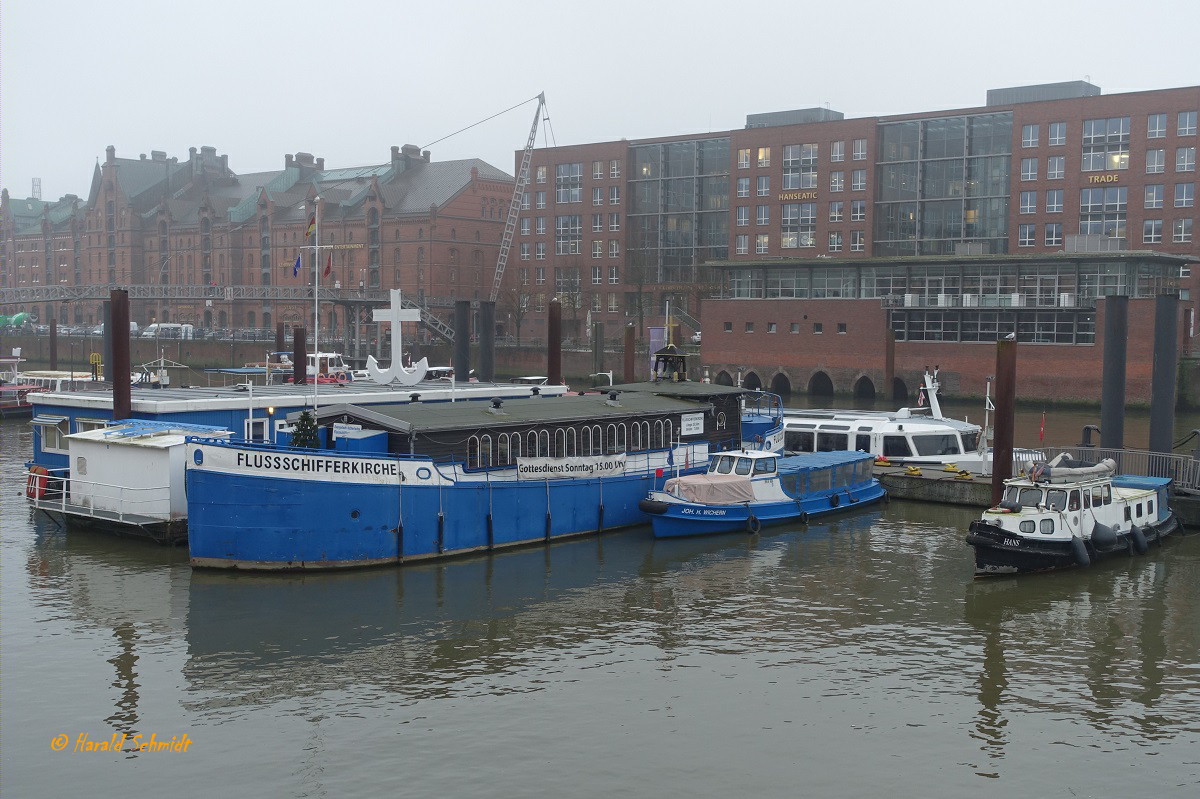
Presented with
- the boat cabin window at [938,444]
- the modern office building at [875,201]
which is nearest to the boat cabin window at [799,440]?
the boat cabin window at [938,444]

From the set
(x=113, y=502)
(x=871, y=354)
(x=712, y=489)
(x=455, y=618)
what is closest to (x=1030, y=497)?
(x=712, y=489)

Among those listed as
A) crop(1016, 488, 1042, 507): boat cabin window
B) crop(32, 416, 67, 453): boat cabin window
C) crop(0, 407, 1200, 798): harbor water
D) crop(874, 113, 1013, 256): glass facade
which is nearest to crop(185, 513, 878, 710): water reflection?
crop(0, 407, 1200, 798): harbor water

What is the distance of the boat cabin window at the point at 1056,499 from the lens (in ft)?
96.8

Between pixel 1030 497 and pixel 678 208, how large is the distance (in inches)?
3382

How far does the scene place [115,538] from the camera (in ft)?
109

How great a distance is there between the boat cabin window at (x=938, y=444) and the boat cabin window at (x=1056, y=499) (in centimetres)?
1453

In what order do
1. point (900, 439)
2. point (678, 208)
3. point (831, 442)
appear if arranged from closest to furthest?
point (900, 439), point (831, 442), point (678, 208)

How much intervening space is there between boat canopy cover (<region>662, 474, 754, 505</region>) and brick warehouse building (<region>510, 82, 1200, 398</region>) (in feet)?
150

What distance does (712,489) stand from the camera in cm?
3441

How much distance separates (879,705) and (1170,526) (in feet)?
59.2

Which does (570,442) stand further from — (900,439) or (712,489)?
(900,439)

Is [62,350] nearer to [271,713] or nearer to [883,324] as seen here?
[883,324]

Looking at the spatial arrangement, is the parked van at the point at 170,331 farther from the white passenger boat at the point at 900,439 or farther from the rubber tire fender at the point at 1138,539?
the rubber tire fender at the point at 1138,539

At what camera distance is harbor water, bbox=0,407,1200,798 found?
58.3 ft
